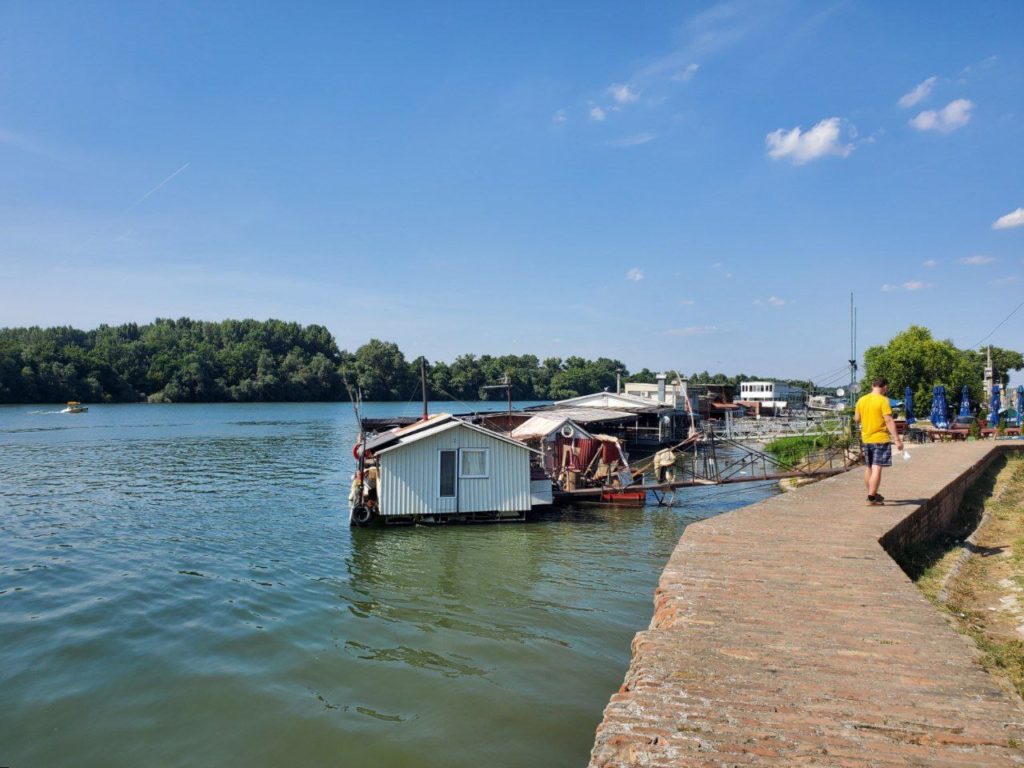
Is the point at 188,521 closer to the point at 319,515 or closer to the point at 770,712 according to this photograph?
the point at 319,515

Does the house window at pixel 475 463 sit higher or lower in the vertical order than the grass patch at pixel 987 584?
higher

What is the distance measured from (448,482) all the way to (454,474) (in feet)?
1.10

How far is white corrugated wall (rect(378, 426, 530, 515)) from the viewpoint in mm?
21516

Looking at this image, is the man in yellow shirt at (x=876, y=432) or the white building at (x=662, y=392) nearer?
the man in yellow shirt at (x=876, y=432)

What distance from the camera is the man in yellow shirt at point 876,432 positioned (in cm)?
1145

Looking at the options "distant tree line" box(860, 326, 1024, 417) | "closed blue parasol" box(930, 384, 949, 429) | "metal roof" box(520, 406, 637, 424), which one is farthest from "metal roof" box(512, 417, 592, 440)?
"distant tree line" box(860, 326, 1024, 417)

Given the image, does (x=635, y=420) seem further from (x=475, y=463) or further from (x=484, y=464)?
(x=475, y=463)

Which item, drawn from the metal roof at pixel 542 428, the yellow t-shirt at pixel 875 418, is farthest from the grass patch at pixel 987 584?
the metal roof at pixel 542 428

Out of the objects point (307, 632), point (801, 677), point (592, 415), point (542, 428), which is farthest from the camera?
point (592, 415)

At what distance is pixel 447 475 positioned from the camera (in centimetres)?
2198

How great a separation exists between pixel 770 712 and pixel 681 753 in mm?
854

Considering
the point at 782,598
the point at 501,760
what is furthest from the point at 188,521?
the point at 782,598

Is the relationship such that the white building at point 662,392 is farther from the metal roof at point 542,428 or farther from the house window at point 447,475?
the house window at point 447,475

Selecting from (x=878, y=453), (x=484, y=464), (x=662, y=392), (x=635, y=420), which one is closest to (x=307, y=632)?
(x=484, y=464)
